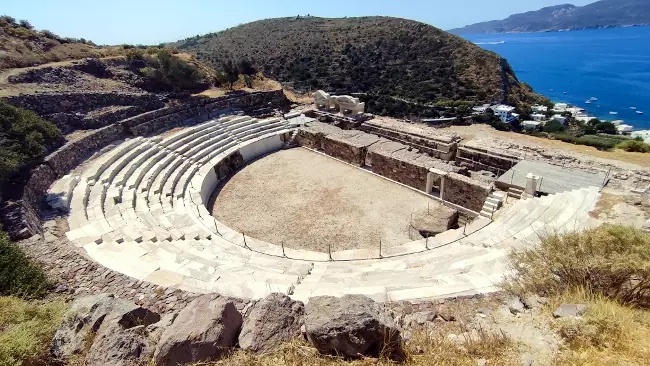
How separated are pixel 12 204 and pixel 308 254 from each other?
9875 mm

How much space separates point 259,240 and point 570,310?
1036 cm

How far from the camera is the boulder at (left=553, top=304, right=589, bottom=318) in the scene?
207 inches

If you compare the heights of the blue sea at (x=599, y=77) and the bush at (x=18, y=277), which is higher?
the bush at (x=18, y=277)

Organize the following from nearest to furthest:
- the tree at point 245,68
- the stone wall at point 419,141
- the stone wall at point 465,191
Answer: the stone wall at point 465,191 < the stone wall at point 419,141 < the tree at point 245,68

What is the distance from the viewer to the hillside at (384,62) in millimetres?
51781

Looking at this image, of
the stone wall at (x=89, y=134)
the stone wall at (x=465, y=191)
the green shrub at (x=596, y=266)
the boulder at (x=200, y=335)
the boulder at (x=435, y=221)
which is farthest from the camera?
the stone wall at (x=465, y=191)

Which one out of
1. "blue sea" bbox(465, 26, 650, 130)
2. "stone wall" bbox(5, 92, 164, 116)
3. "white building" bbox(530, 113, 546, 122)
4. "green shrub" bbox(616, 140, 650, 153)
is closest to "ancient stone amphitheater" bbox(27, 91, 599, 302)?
"stone wall" bbox(5, 92, 164, 116)

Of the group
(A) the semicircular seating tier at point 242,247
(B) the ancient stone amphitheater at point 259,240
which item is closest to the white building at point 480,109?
(B) the ancient stone amphitheater at point 259,240

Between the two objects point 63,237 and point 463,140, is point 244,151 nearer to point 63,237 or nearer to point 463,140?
point 63,237

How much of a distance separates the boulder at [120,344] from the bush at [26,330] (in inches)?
30.3

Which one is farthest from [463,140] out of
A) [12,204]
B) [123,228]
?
[12,204]

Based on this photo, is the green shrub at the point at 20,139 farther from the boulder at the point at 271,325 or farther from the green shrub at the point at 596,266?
the green shrub at the point at 596,266

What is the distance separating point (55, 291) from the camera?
740cm

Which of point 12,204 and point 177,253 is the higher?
point 12,204
